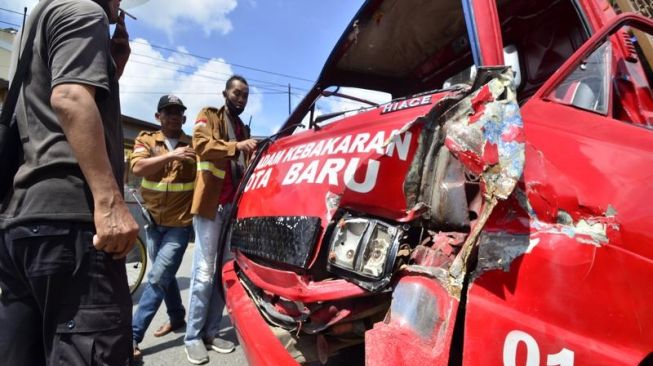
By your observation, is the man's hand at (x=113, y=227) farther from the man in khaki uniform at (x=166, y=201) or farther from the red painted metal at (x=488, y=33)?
the man in khaki uniform at (x=166, y=201)

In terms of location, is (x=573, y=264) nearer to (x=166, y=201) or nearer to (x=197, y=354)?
(x=197, y=354)

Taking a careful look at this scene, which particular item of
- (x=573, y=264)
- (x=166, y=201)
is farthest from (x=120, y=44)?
(x=573, y=264)

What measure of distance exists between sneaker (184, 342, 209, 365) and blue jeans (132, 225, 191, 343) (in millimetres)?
344

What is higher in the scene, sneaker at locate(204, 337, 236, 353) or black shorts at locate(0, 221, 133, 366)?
black shorts at locate(0, 221, 133, 366)

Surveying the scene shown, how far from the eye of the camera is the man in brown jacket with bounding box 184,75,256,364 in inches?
112

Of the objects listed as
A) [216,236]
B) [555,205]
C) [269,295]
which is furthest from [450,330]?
[216,236]

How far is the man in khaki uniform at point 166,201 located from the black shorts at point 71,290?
1.63 m

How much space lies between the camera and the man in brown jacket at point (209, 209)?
2.86 m

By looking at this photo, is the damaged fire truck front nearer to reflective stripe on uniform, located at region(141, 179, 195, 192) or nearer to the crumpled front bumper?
the crumpled front bumper

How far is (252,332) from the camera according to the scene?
6.01 ft

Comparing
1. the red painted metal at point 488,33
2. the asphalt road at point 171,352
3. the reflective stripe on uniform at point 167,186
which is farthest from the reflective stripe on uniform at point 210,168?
the red painted metal at point 488,33

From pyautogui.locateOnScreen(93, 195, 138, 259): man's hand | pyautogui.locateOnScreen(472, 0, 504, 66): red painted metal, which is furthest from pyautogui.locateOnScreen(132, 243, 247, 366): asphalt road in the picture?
pyautogui.locateOnScreen(472, 0, 504, 66): red painted metal

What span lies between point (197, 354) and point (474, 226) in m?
2.18

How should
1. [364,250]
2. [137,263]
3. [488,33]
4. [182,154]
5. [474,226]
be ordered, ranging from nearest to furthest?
1. [474,226]
2. [364,250]
3. [488,33]
4. [182,154]
5. [137,263]
